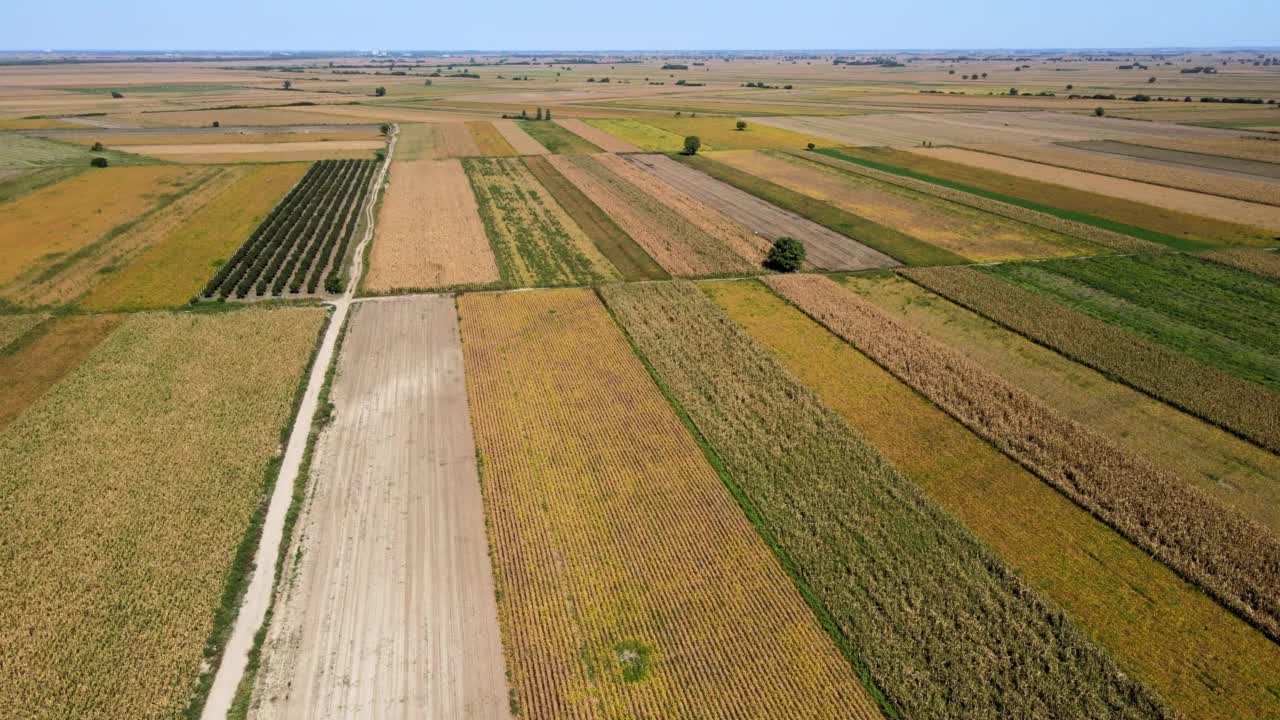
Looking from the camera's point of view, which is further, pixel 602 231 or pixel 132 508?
pixel 602 231

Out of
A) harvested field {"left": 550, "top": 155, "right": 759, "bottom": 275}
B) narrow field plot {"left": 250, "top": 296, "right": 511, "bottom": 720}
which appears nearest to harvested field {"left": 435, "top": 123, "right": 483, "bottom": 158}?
harvested field {"left": 550, "top": 155, "right": 759, "bottom": 275}

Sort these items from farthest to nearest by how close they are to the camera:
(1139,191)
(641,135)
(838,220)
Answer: (641,135), (1139,191), (838,220)

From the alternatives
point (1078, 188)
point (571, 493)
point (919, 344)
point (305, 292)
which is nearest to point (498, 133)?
point (305, 292)

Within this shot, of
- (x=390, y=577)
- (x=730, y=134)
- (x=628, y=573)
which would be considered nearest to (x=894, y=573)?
(x=628, y=573)

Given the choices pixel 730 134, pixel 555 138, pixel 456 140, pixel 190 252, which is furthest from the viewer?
pixel 730 134

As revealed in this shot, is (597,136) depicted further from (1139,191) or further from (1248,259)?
(1248,259)

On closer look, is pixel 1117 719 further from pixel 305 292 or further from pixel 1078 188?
pixel 1078 188

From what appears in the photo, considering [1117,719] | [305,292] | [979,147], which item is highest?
[979,147]

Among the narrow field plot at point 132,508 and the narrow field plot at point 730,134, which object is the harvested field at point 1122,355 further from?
the narrow field plot at point 730,134
